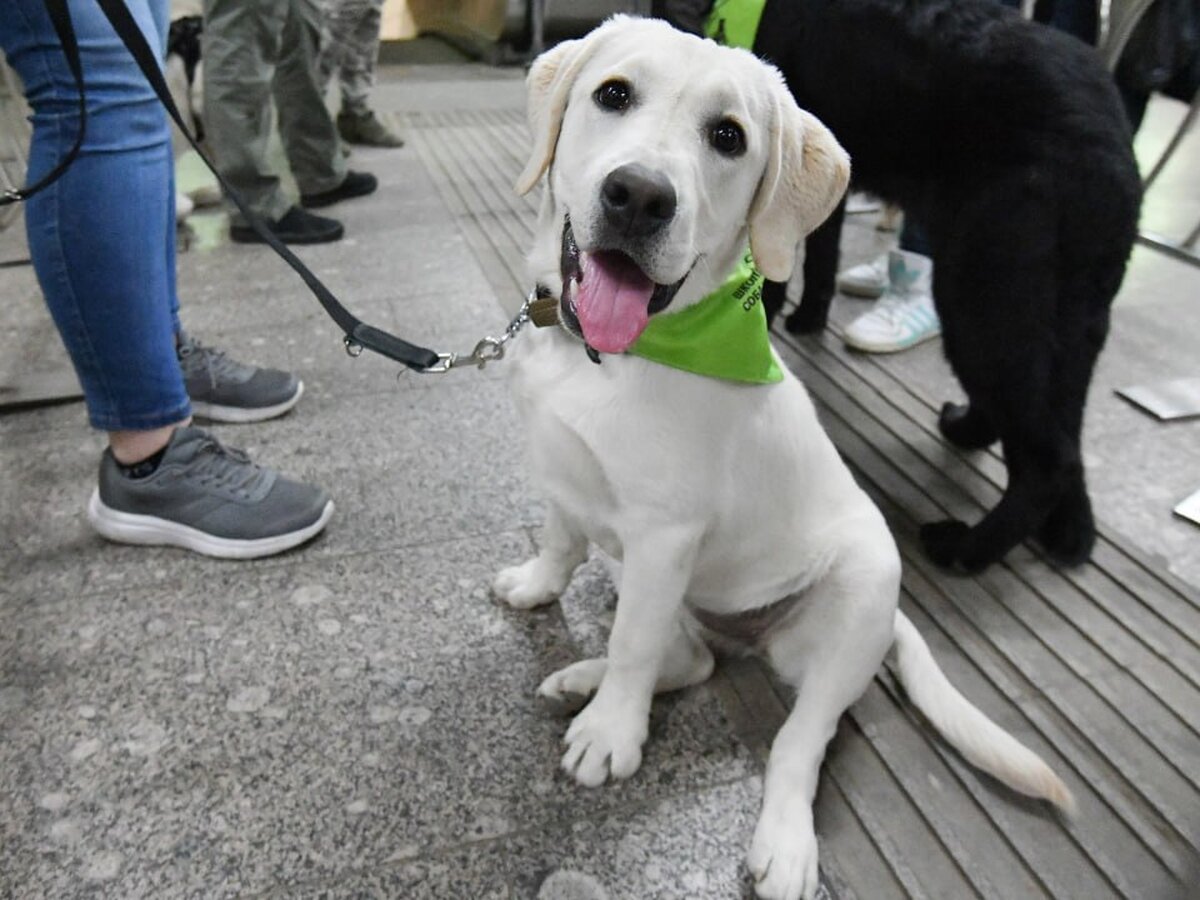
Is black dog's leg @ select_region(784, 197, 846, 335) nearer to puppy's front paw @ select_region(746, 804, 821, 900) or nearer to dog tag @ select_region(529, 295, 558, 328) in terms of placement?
dog tag @ select_region(529, 295, 558, 328)

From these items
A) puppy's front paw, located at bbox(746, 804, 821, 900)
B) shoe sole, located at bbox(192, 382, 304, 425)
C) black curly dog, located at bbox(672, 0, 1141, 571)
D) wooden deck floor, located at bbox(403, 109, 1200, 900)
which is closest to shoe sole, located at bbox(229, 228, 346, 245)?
shoe sole, located at bbox(192, 382, 304, 425)

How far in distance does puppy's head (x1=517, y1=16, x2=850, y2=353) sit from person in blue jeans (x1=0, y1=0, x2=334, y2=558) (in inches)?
28.3

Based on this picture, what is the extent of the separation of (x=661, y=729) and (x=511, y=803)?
0.94 feet

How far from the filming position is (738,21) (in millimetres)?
2123

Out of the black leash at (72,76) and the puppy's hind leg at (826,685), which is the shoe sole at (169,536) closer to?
the black leash at (72,76)

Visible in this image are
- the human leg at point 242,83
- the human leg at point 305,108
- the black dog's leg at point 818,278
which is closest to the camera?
the black dog's leg at point 818,278

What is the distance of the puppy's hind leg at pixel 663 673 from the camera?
1.36 meters

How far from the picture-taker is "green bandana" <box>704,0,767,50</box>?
211cm

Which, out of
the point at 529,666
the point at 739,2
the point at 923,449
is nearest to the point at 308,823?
the point at 529,666

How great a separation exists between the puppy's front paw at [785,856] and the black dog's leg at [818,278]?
1799 mm

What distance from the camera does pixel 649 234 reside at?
0.97m

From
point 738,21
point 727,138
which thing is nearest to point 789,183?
point 727,138

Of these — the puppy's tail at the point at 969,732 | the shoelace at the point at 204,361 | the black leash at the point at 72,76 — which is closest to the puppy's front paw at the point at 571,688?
the puppy's tail at the point at 969,732

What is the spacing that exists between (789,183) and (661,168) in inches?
9.5
